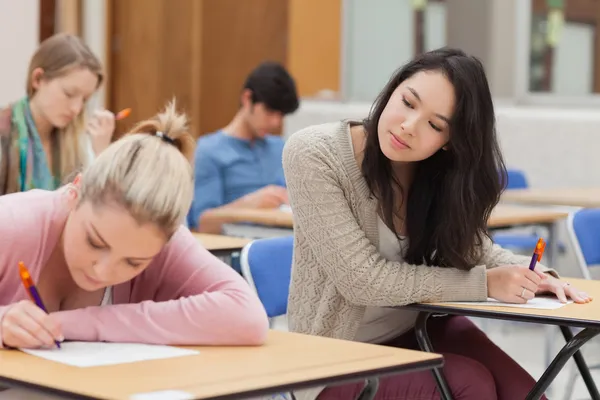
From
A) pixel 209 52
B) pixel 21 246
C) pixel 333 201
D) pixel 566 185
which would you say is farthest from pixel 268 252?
pixel 209 52

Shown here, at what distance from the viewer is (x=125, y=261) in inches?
65.9

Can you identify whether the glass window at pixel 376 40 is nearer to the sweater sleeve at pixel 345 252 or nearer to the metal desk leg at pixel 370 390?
the sweater sleeve at pixel 345 252

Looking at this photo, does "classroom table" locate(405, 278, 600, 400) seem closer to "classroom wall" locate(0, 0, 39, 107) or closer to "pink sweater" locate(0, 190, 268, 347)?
"pink sweater" locate(0, 190, 268, 347)

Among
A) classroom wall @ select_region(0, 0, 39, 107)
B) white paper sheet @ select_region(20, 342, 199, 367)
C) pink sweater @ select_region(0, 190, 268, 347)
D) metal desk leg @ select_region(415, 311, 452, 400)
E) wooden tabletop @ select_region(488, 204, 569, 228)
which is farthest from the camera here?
classroom wall @ select_region(0, 0, 39, 107)

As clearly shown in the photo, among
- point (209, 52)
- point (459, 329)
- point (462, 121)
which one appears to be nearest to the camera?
point (462, 121)

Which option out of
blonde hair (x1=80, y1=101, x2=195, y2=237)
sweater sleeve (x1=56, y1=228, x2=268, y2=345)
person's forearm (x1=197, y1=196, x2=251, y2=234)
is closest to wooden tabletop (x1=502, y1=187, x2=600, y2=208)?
person's forearm (x1=197, y1=196, x2=251, y2=234)

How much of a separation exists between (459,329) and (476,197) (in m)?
0.31

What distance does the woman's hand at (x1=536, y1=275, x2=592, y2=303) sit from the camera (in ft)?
7.54

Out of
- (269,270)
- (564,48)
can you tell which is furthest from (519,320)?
(564,48)

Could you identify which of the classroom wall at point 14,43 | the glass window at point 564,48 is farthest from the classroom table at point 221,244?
the glass window at point 564,48

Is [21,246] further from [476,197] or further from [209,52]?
[209,52]

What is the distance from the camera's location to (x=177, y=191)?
1.70 metres

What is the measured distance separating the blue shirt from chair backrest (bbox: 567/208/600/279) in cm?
169

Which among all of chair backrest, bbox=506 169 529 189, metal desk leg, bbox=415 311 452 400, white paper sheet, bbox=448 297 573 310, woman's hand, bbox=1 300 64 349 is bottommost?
chair backrest, bbox=506 169 529 189
